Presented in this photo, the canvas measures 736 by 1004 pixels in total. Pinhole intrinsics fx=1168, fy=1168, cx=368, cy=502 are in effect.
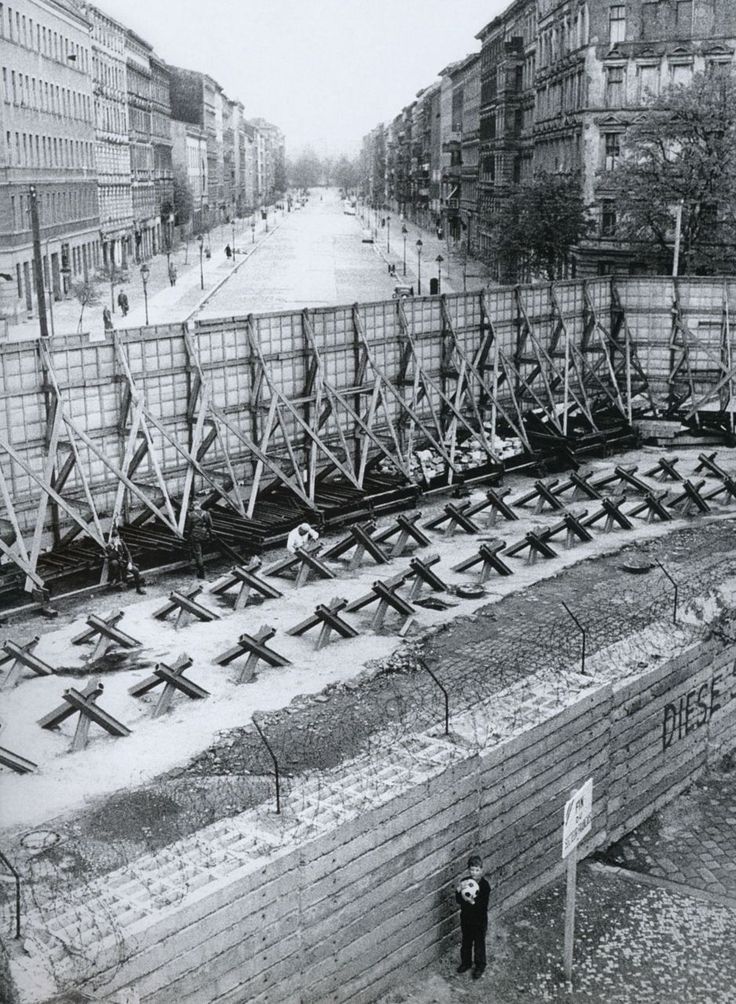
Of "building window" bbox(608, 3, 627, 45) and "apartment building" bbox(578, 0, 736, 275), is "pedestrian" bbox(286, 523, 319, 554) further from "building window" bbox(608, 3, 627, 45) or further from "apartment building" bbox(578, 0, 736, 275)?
"building window" bbox(608, 3, 627, 45)

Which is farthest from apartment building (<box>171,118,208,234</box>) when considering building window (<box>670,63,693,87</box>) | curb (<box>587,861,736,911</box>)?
curb (<box>587,861,736,911</box>)

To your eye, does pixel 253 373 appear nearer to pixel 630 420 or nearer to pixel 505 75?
pixel 630 420

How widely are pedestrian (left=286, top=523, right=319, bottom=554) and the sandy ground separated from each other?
0.52 m

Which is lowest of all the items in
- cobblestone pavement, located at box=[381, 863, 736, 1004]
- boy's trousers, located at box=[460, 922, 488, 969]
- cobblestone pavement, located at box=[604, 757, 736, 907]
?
cobblestone pavement, located at box=[604, 757, 736, 907]

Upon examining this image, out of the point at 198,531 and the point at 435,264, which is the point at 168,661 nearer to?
the point at 198,531

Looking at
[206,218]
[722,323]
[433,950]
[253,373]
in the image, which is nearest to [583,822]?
[433,950]

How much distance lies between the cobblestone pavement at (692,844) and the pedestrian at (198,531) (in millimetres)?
8813

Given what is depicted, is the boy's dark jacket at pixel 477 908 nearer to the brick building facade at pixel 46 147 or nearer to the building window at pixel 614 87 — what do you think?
the brick building facade at pixel 46 147

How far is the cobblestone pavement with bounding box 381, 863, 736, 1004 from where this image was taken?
36.4 ft

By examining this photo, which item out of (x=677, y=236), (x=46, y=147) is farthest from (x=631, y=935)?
(x=46, y=147)

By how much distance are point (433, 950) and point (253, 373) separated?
537 inches

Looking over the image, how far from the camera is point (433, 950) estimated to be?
37.6 feet

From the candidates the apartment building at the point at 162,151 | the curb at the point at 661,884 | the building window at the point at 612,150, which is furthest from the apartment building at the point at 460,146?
the curb at the point at 661,884

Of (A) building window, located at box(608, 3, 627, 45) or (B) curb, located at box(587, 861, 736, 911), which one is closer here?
(B) curb, located at box(587, 861, 736, 911)
